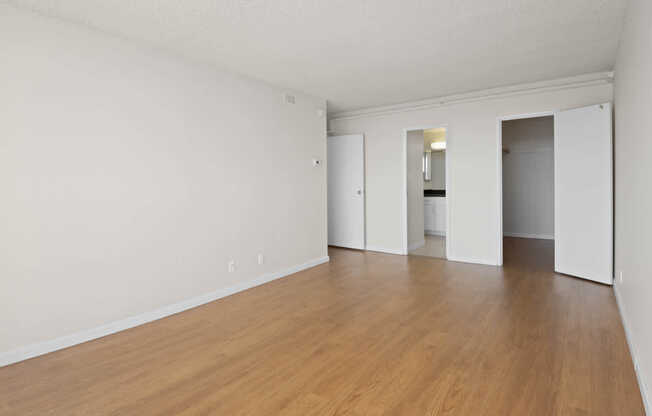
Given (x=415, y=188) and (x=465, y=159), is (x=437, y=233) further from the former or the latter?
(x=465, y=159)

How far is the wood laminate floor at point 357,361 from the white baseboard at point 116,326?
0.08m

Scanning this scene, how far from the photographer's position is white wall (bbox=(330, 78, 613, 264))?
5.03 m

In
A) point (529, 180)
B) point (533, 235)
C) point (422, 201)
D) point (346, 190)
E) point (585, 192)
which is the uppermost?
point (529, 180)

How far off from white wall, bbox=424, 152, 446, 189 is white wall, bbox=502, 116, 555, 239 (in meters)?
1.56

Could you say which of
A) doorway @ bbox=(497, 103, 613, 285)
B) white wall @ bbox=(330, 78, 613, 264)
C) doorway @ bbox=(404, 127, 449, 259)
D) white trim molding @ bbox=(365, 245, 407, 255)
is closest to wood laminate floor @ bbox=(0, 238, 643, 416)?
doorway @ bbox=(497, 103, 613, 285)

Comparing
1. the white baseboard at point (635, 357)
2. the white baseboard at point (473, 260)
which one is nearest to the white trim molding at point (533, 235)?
the white baseboard at point (473, 260)

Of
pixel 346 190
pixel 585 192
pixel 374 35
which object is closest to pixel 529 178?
pixel 585 192

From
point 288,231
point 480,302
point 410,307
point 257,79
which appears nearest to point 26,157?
point 257,79

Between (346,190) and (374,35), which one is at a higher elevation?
(374,35)

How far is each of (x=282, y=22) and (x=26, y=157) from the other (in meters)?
2.26

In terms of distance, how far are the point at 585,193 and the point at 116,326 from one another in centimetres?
542

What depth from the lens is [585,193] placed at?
446 centimetres

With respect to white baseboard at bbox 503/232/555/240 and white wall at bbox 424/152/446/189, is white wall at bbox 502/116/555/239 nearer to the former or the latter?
white baseboard at bbox 503/232/555/240

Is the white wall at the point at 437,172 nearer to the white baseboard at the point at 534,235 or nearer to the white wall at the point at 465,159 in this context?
the white baseboard at the point at 534,235
